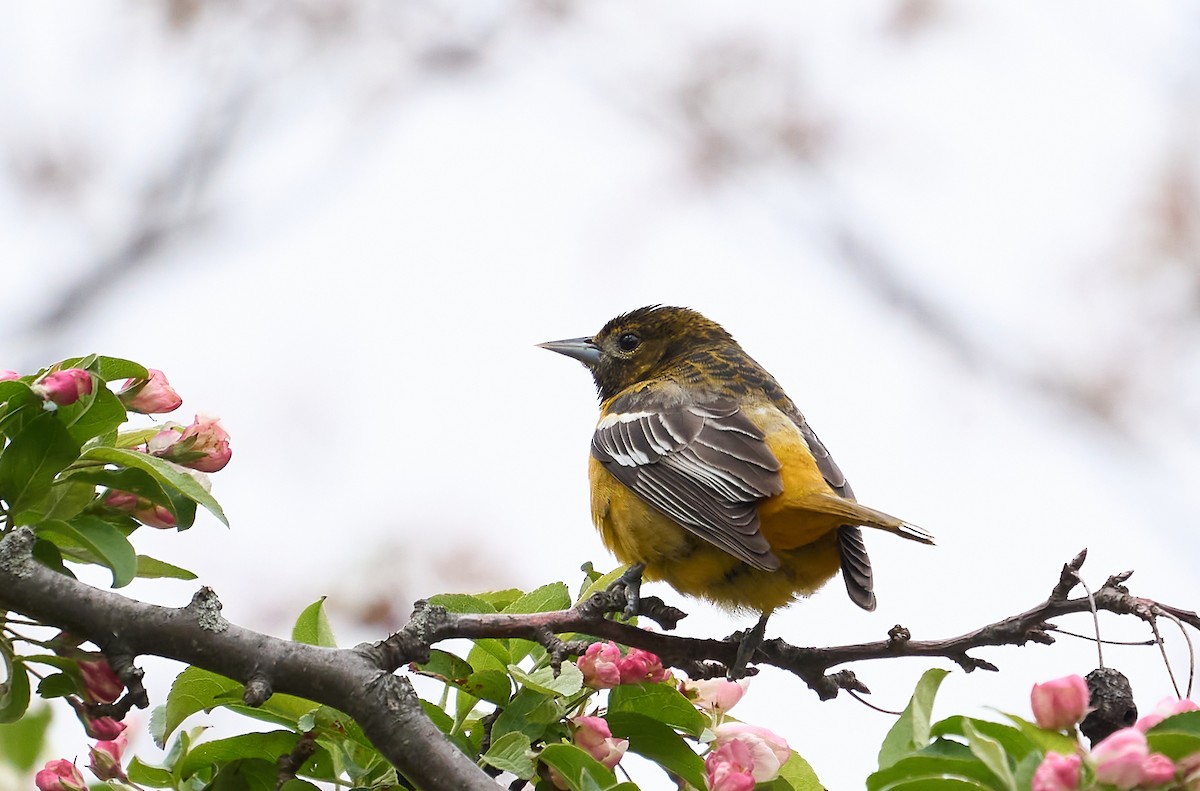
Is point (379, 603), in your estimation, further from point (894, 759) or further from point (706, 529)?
point (894, 759)

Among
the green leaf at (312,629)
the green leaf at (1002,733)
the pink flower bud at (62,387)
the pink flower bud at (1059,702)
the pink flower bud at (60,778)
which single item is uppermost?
the pink flower bud at (62,387)

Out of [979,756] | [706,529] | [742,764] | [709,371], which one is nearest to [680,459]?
[706,529]

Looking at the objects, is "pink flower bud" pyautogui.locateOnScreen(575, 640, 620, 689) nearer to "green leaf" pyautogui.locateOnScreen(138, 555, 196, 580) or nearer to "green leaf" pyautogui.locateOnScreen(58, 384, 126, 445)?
"green leaf" pyautogui.locateOnScreen(138, 555, 196, 580)

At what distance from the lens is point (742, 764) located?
7.35 feet

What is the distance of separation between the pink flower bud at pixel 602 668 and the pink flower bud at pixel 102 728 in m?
0.81

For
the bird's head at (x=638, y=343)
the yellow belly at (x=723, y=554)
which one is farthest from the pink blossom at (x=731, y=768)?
the bird's head at (x=638, y=343)

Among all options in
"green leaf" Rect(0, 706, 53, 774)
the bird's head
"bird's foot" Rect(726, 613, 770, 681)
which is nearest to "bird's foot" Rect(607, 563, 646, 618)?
"bird's foot" Rect(726, 613, 770, 681)

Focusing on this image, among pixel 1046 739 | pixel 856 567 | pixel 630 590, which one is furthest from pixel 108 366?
pixel 856 567

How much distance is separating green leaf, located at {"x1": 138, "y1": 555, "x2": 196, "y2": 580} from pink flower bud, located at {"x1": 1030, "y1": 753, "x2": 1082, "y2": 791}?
1.48m

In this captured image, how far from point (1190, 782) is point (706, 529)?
2.16 metres

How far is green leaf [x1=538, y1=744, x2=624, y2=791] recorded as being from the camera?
204 centimetres

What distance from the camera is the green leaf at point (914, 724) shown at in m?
1.71

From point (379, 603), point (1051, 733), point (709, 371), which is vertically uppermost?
point (709, 371)

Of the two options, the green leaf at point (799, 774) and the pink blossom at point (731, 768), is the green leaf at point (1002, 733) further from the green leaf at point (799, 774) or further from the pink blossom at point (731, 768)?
the green leaf at point (799, 774)
